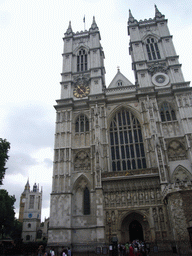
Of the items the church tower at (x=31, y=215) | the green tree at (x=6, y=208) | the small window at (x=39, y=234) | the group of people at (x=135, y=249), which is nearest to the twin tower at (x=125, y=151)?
the group of people at (x=135, y=249)

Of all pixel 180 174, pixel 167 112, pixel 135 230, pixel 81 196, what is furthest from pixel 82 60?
pixel 135 230

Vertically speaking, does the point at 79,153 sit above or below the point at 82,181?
above

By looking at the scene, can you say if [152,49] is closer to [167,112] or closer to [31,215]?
[167,112]

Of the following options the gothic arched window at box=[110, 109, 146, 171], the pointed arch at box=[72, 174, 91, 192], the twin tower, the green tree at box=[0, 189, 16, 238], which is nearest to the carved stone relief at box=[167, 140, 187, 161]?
the twin tower

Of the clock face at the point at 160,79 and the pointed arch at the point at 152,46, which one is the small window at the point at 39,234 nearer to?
the clock face at the point at 160,79

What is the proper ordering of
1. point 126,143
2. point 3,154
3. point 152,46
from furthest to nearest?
point 152,46, point 126,143, point 3,154

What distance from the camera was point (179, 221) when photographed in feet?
53.8

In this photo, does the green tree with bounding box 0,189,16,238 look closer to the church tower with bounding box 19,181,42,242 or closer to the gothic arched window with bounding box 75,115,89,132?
the gothic arched window with bounding box 75,115,89,132

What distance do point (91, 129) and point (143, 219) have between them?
37.5 feet

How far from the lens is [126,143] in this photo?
25.8 m

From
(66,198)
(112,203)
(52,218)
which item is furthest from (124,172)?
(52,218)

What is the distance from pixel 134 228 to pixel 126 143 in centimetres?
918

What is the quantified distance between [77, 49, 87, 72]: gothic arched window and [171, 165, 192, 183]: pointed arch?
1927 cm

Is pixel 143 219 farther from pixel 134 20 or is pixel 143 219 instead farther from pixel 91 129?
pixel 134 20
